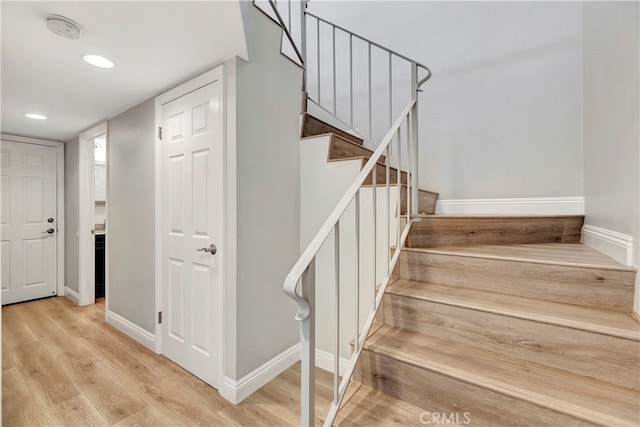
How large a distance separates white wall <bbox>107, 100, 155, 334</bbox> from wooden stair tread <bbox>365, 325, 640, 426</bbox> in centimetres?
199

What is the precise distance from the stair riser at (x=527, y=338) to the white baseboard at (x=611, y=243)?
45cm

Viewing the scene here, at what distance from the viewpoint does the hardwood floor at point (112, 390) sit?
1.61 metres

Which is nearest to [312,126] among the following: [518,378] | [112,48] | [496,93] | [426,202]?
[426,202]

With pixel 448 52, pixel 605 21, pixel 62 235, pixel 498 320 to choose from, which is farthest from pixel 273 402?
pixel 62 235

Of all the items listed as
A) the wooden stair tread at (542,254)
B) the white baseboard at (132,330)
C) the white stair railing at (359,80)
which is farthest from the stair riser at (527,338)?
the white baseboard at (132,330)

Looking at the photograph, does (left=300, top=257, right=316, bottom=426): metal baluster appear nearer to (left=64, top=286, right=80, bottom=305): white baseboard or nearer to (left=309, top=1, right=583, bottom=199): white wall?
(left=309, top=1, right=583, bottom=199): white wall

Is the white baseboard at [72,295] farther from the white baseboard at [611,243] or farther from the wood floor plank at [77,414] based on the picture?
the white baseboard at [611,243]

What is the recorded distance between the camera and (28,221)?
350 cm

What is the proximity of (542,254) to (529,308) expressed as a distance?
437mm

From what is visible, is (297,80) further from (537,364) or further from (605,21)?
(537,364)

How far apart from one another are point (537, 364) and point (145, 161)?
2801 mm

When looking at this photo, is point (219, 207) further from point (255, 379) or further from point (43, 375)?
point (43, 375)

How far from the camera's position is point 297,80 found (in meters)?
2.16

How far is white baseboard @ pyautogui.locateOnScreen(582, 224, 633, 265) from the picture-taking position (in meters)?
1.27
